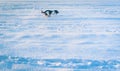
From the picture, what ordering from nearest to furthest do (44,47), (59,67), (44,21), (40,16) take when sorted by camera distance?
(59,67) → (44,47) → (44,21) → (40,16)

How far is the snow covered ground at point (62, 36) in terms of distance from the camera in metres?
4.96

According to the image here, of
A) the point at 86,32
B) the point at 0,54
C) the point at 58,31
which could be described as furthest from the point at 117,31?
the point at 0,54

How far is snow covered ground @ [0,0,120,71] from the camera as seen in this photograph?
4.96 m

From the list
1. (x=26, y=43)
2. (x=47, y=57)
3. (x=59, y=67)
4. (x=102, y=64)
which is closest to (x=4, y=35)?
(x=26, y=43)

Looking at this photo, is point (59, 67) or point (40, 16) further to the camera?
point (40, 16)

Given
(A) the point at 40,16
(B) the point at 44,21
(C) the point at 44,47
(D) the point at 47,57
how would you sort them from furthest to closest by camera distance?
(A) the point at 40,16, (B) the point at 44,21, (C) the point at 44,47, (D) the point at 47,57

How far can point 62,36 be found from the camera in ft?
20.5

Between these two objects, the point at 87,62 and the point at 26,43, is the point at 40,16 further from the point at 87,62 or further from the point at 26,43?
the point at 87,62

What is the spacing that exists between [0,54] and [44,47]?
3.40 feet

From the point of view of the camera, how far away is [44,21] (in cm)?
805

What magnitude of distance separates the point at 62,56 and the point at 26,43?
4.18 feet

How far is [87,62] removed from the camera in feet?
14.5

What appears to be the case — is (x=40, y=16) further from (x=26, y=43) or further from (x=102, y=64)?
(x=102, y=64)

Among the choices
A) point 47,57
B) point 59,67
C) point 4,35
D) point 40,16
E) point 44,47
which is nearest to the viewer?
point 59,67
